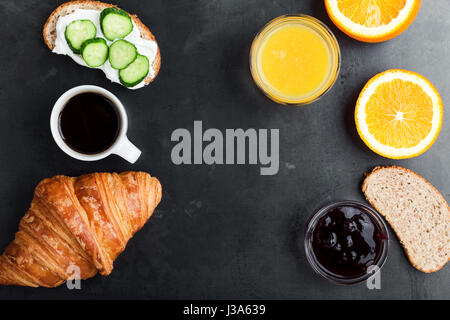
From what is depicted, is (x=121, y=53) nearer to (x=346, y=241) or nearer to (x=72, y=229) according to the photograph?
(x=72, y=229)

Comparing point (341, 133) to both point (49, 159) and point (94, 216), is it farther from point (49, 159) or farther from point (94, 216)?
point (49, 159)

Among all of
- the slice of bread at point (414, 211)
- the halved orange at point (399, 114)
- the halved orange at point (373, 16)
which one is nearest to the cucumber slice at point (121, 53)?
the halved orange at point (373, 16)

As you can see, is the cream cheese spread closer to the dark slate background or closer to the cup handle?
the dark slate background


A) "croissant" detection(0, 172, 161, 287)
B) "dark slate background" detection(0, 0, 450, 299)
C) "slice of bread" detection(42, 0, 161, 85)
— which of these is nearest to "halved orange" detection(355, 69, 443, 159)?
"dark slate background" detection(0, 0, 450, 299)

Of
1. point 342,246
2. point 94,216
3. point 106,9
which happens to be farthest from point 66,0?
point 342,246

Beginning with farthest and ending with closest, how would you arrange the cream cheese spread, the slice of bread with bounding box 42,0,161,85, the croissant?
the slice of bread with bounding box 42,0,161,85 → the cream cheese spread → the croissant

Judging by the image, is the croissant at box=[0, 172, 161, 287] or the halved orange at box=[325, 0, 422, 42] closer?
the croissant at box=[0, 172, 161, 287]

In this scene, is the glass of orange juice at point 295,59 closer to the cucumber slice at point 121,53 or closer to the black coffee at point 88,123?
the cucumber slice at point 121,53
